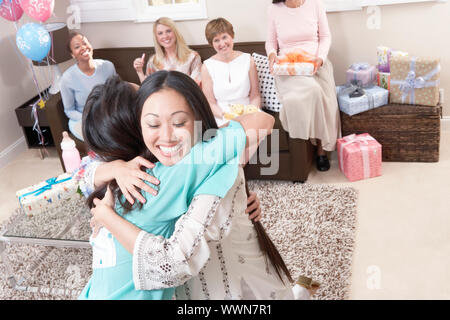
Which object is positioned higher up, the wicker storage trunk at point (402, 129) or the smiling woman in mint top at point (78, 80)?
the smiling woman in mint top at point (78, 80)

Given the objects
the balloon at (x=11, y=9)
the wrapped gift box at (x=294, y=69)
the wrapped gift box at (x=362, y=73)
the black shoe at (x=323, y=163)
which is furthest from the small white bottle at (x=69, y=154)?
the wrapped gift box at (x=362, y=73)

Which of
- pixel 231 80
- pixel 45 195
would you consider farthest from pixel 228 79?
pixel 45 195

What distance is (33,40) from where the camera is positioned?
11.4 ft

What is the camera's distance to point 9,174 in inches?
157

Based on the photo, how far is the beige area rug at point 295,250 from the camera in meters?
2.52

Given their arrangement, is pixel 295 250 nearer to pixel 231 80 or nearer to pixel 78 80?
pixel 231 80

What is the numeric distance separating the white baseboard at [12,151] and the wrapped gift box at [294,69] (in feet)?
7.53

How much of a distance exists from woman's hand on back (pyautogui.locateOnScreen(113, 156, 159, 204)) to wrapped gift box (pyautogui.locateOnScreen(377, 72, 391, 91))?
2.47 m

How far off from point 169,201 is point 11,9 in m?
2.97

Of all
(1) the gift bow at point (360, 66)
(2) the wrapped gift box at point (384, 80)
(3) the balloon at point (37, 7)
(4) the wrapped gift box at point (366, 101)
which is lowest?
(4) the wrapped gift box at point (366, 101)

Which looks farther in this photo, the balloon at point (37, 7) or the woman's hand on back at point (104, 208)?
the balloon at point (37, 7)

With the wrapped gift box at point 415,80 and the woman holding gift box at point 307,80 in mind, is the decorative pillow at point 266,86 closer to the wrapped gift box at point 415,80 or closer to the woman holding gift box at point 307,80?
the woman holding gift box at point 307,80

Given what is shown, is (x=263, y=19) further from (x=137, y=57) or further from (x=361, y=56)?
(x=137, y=57)

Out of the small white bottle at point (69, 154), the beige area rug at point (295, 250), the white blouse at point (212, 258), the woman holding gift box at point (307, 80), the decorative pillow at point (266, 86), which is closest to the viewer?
the white blouse at point (212, 258)
